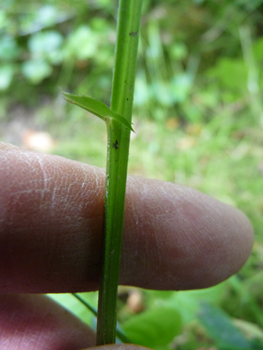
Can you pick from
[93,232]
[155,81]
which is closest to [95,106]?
[93,232]

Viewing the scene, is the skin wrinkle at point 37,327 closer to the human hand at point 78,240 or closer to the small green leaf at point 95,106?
the human hand at point 78,240

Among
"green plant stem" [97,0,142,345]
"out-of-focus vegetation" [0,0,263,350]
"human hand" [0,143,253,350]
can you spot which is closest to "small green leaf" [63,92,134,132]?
"green plant stem" [97,0,142,345]

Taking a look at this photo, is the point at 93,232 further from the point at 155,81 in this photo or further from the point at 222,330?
the point at 155,81

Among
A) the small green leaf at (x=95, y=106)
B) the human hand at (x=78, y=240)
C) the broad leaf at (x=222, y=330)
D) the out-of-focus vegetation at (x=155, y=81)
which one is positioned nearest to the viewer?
the small green leaf at (x=95, y=106)

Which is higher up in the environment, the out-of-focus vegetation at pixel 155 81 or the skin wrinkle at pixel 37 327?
the out-of-focus vegetation at pixel 155 81

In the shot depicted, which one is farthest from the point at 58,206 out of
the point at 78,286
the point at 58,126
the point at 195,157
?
the point at 58,126

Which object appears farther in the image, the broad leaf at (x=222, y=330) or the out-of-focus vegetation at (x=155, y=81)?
the out-of-focus vegetation at (x=155, y=81)

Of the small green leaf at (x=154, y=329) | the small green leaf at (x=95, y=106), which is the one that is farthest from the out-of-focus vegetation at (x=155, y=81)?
the small green leaf at (x=95, y=106)
